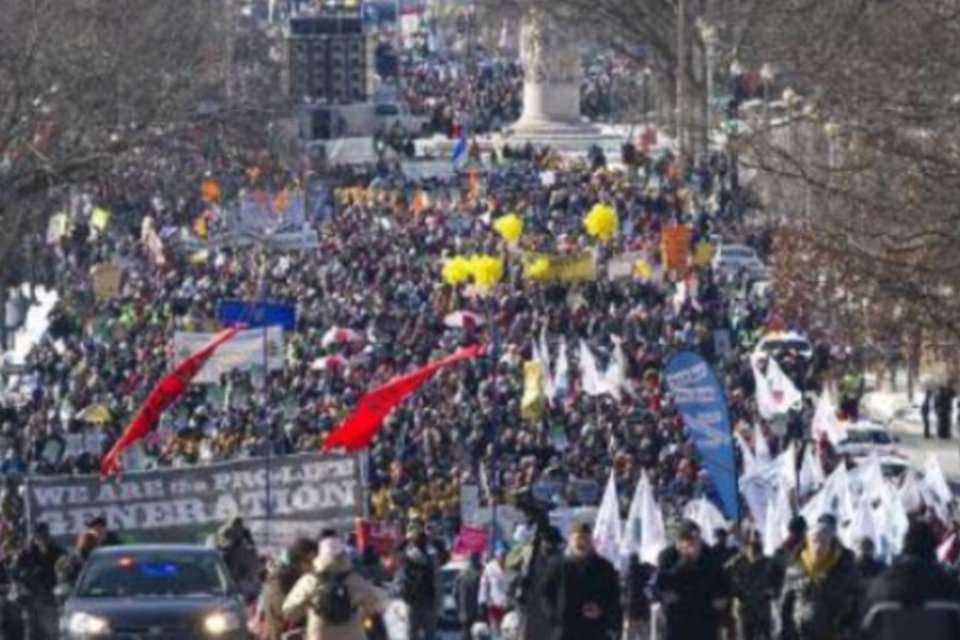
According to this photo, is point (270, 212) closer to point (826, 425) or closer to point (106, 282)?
point (106, 282)

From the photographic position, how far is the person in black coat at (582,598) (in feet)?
95.6

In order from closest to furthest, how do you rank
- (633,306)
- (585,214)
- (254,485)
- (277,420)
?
(254,485)
(277,420)
(633,306)
(585,214)

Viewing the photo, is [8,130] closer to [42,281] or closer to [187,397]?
[187,397]

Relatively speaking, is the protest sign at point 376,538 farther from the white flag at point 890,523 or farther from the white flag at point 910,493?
the white flag at point 910,493

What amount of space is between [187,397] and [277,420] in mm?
4003

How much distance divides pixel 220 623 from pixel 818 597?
11.6ft

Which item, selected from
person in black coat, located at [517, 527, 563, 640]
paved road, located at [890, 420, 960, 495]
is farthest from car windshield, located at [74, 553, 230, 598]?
paved road, located at [890, 420, 960, 495]

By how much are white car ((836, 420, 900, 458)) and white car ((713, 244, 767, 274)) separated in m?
16.0

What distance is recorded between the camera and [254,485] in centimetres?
3894

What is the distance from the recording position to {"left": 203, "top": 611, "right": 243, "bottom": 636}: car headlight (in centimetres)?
3128

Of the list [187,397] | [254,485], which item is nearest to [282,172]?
[187,397]

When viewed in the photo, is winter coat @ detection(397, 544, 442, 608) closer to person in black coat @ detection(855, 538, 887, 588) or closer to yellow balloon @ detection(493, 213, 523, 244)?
person in black coat @ detection(855, 538, 887, 588)

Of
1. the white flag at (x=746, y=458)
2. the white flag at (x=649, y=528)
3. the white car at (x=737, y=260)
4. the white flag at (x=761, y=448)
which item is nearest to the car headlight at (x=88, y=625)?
the white flag at (x=649, y=528)

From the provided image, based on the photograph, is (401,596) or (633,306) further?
(633,306)
